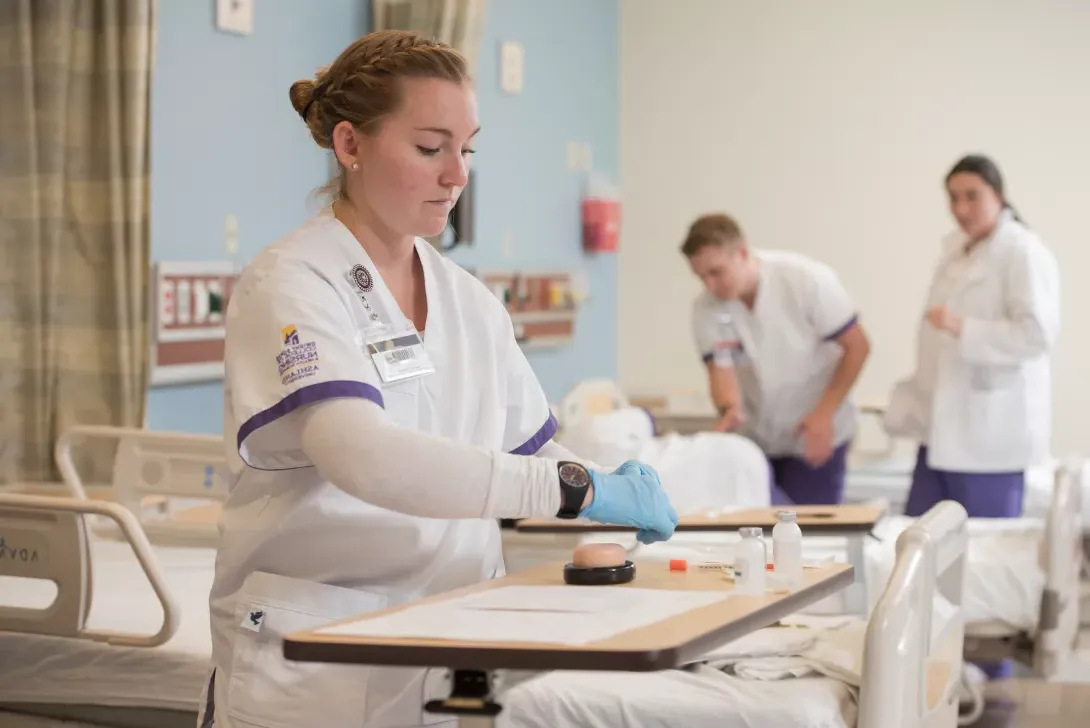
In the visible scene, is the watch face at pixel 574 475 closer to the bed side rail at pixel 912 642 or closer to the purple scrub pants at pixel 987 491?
the bed side rail at pixel 912 642

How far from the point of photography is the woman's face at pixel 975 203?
4.46 meters

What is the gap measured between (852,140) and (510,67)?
1840mm

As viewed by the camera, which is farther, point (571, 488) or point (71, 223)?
point (71, 223)

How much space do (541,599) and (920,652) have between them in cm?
74

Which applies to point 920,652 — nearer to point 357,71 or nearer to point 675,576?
point 675,576

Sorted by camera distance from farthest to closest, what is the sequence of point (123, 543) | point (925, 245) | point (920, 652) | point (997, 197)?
point (925, 245) → point (997, 197) → point (123, 543) → point (920, 652)

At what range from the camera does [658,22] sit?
727 centimetres

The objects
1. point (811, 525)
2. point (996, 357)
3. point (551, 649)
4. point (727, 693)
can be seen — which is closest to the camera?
point (551, 649)

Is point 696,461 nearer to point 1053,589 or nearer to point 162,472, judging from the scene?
point 1053,589

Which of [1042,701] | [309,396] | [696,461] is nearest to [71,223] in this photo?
[696,461]

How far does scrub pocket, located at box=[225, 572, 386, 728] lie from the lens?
174cm

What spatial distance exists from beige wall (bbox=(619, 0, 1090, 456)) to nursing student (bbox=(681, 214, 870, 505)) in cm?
223

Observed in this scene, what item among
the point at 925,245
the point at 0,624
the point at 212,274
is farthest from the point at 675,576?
the point at 925,245

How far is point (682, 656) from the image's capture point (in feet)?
4.50
